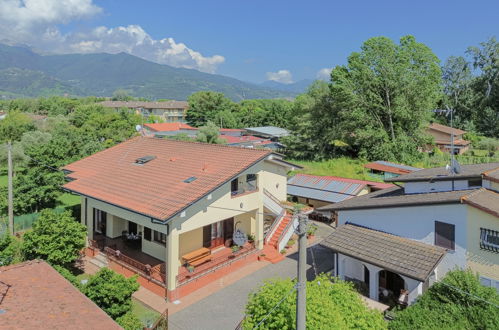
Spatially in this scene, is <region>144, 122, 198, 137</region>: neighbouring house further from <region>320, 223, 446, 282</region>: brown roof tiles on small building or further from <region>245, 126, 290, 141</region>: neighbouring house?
<region>320, 223, 446, 282</region>: brown roof tiles on small building

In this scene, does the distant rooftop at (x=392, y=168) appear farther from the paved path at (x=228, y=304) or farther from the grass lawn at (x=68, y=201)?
the grass lawn at (x=68, y=201)

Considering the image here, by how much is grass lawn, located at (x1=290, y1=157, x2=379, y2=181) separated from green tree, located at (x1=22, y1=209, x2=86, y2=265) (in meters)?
24.6

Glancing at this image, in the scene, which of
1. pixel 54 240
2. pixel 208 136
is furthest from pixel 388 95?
pixel 54 240

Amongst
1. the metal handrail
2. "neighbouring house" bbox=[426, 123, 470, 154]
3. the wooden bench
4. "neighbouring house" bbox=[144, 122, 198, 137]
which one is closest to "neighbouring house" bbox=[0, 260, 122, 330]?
the wooden bench

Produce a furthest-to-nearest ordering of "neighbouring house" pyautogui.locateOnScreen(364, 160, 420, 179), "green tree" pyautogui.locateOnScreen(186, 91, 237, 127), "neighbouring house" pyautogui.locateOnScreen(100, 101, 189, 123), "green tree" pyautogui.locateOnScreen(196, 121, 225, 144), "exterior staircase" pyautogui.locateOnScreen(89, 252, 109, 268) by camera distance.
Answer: "neighbouring house" pyautogui.locateOnScreen(100, 101, 189, 123)
"green tree" pyautogui.locateOnScreen(186, 91, 237, 127)
"green tree" pyautogui.locateOnScreen(196, 121, 225, 144)
"neighbouring house" pyautogui.locateOnScreen(364, 160, 420, 179)
"exterior staircase" pyautogui.locateOnScreen(89, 252, 109, 268)

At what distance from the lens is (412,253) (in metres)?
14.6

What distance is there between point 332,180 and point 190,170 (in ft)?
50.2

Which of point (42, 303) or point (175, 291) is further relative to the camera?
point (175, 291)

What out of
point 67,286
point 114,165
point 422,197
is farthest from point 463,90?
point 67,286

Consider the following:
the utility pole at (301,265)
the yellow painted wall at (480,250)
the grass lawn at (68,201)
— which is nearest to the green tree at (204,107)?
the grass lawn at (68,201)

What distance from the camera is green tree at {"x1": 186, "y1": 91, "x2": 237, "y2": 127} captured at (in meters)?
99.8

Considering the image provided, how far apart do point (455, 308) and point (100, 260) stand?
16.5m

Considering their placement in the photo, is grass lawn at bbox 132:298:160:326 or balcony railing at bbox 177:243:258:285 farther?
balcony railing at bbox 177:243:258:285

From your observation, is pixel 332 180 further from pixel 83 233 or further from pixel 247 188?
pixel 83 233
